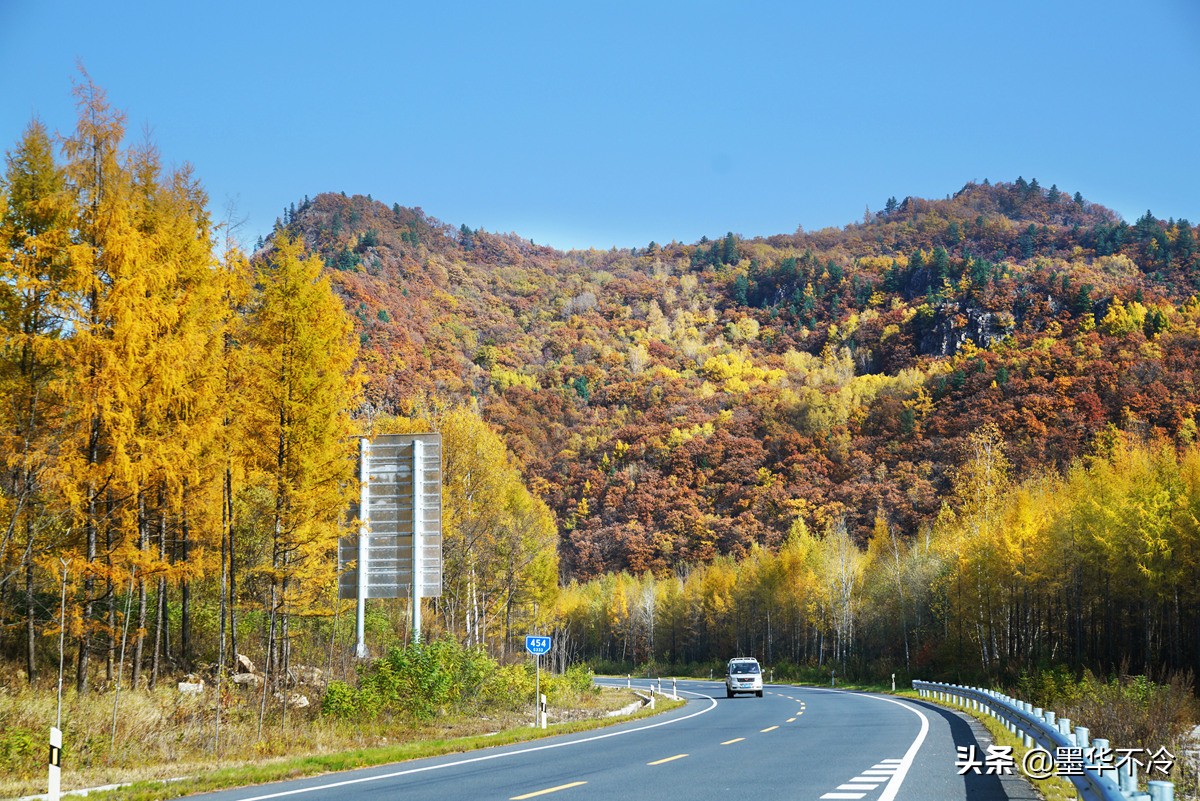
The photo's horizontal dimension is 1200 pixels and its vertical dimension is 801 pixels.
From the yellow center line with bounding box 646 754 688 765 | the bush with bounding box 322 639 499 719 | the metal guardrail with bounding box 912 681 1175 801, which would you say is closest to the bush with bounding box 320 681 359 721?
the bush with bounding box 322 639 499 719

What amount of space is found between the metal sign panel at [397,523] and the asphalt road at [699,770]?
28.1 ft

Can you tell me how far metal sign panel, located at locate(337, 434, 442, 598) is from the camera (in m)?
30.8

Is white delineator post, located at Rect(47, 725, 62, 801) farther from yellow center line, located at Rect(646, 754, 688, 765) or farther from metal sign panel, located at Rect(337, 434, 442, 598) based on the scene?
metal sign panel, located at Rect(337, 434, 442, 598)

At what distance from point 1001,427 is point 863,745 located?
3384 inches

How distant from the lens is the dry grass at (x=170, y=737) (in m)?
15.1

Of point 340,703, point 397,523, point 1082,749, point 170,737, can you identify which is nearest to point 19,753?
point 170,737

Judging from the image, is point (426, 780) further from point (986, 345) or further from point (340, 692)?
point (986, 345)

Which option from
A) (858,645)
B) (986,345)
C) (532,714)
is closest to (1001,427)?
(858,645)

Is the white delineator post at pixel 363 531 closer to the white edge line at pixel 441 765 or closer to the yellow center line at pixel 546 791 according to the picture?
the white edge line at pixel 441 765

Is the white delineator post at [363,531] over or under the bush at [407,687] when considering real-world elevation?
over

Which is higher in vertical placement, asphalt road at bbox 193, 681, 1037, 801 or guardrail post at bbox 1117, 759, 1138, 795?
guardrail post at bbox 1117, 759, 1138, 795

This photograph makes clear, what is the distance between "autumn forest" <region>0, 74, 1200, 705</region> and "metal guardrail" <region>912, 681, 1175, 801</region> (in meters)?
15.7

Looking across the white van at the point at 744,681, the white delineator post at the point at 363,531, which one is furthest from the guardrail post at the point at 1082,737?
the white van at the point at 744,681

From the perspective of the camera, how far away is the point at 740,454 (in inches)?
4934
